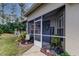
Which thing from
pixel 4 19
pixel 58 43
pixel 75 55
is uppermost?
pixel 4 19

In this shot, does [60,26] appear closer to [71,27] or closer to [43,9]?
[71,27]

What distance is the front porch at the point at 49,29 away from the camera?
414cm

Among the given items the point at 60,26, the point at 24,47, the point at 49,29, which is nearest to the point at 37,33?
the point at 49,29

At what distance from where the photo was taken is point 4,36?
163 inches

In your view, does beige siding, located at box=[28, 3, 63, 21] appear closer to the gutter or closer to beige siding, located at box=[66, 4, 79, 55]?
the gutter

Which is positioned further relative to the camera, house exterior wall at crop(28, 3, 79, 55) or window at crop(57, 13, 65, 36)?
window at crop(57, 13, 65, 36)

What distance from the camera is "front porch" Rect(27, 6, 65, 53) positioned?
4141mm

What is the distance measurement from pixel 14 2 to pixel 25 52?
1.24 metres

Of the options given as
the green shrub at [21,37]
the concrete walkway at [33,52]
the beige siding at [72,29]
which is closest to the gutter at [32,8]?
the green shrub at [21,37]

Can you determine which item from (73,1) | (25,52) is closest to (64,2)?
(73,1)

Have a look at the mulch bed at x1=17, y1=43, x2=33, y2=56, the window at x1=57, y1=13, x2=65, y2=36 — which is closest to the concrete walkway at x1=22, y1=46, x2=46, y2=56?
the mulch bed at x1=17, y1=43, x2=33, y2=56

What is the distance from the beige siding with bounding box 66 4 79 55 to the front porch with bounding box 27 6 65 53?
4.8 inches

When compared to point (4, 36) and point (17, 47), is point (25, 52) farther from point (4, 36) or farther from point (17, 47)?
point (4, 36)

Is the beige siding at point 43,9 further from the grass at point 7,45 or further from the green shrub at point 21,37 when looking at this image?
the grass at point 7,45
